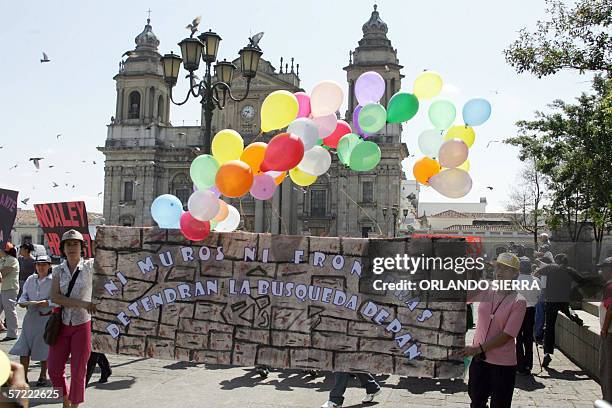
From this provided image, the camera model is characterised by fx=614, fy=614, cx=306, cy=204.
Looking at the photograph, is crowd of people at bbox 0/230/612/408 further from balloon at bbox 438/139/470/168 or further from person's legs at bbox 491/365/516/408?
balloon at bbox 438/139/470/168

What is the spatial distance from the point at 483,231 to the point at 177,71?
125 feet

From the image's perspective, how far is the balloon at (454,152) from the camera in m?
5.98

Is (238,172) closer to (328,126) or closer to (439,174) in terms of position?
(328,126)

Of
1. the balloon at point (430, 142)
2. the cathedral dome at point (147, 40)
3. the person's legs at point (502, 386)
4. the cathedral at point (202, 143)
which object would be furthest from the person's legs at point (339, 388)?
the cathedral dome at point (147, 40)

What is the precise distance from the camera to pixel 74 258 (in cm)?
520

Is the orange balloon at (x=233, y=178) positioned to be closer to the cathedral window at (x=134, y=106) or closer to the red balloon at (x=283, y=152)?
the red balloon at (x=283, y=152)

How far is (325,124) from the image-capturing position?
633cm

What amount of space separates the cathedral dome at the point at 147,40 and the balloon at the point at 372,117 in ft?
163

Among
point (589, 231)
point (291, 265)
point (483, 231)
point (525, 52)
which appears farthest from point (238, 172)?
point (483, 231)

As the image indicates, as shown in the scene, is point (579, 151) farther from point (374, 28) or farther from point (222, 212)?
point (374, 28)

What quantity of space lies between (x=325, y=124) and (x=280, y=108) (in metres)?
0.56

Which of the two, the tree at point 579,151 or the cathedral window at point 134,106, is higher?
the cathedral window at point 134,106

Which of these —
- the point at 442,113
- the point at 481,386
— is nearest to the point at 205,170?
the point at 442,113

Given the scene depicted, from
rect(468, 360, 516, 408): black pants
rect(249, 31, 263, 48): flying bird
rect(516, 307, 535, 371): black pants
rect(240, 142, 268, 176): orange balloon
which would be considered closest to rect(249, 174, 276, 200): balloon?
rect(240, 142, 268, 176): orange balloon
